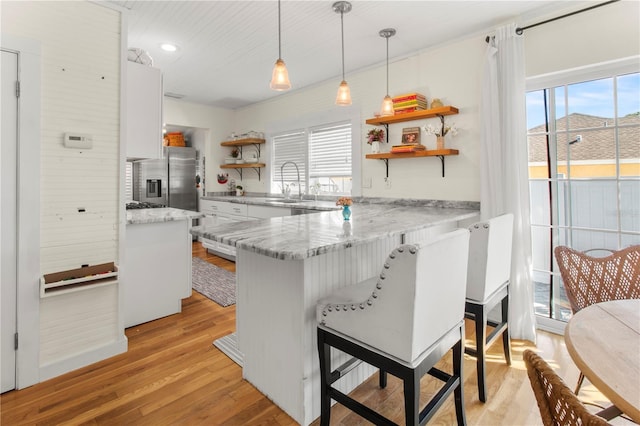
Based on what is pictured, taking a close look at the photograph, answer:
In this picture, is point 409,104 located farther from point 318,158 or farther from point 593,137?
point 318,158

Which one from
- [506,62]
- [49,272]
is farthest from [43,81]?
[506,62]

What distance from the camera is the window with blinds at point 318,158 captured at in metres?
4.18

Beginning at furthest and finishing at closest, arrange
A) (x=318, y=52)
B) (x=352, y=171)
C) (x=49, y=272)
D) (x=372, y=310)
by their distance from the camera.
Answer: (x=352, y=171) < (x=318, y=52) < (x=49, y=272) < (x=372, y=310)

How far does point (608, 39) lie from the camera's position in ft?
7.31

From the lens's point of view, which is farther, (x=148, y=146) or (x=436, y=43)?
(x=436, y=43)

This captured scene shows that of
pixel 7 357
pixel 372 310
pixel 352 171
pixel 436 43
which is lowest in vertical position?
pixel 7 357

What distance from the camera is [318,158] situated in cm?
452

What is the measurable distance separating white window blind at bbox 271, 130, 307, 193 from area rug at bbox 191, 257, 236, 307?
1.61 meters

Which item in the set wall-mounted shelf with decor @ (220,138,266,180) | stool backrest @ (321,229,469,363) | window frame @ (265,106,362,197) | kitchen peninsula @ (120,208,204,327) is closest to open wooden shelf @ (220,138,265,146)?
wall-mounted shelf with decor @ (220,138,266,180)

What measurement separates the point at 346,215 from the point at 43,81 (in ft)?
6.54

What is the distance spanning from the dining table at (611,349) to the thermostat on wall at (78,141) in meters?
2.66

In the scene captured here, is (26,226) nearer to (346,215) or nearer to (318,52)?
(346,215)

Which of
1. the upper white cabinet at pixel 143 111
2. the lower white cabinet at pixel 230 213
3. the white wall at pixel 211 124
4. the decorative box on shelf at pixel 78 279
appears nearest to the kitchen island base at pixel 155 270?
the decorative box on shelf at pixel 78 279

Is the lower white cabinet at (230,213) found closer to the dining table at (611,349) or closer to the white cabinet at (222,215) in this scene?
the white cabinet at (222,215)
